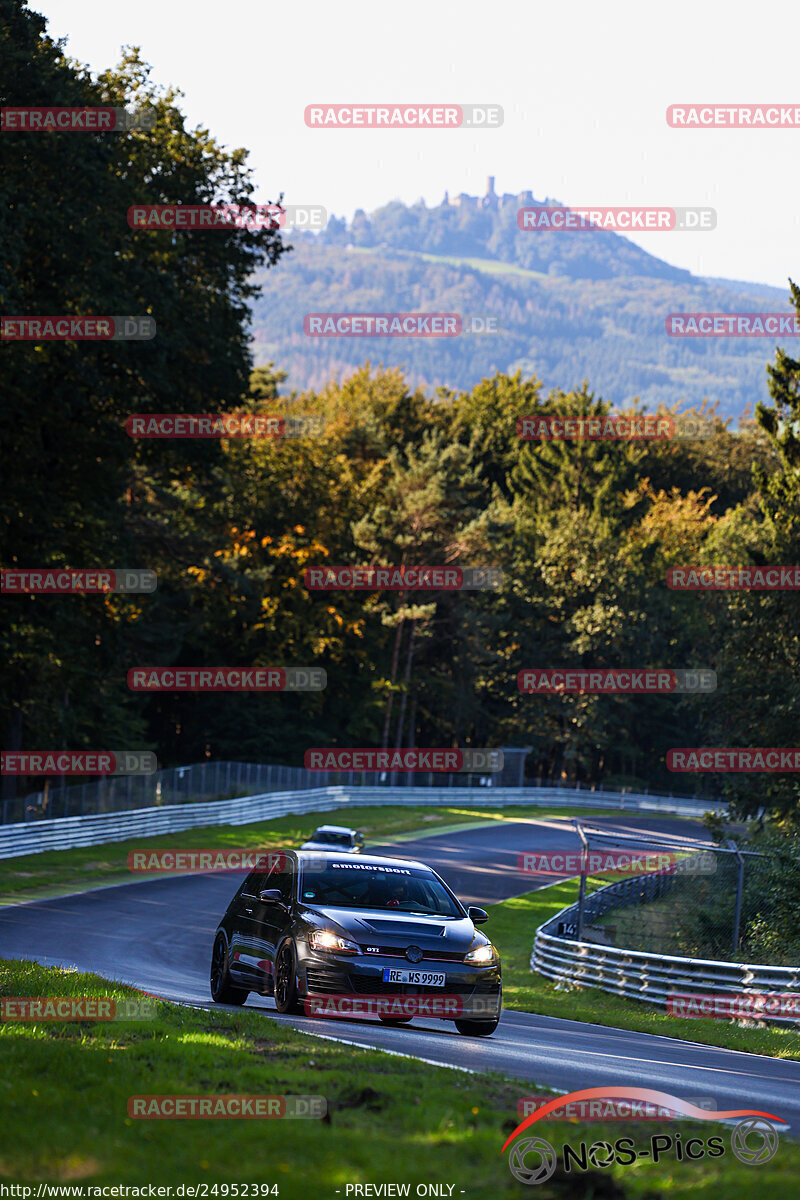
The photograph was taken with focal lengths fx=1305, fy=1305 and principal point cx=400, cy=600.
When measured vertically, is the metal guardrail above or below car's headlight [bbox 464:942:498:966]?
below

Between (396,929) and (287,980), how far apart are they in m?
1.13

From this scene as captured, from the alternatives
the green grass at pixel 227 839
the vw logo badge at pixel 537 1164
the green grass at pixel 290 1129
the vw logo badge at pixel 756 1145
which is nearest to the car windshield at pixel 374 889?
the green grass at pixel 290 1129

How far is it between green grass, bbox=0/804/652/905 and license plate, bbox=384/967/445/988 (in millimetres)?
17466

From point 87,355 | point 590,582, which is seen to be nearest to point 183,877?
point 87,355

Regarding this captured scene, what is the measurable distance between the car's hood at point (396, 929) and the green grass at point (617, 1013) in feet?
14.5

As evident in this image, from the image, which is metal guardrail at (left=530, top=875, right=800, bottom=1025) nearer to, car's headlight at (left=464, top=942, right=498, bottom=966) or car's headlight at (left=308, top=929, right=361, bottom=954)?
Result: car's headlight at (left=464, top=942, right=498, bottom=966)

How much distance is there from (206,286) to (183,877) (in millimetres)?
15847

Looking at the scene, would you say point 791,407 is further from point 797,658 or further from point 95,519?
point 95,519

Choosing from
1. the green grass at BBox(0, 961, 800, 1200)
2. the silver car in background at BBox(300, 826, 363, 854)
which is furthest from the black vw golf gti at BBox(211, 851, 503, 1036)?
the silver car in background at BBox(300, 826, 363, 854)

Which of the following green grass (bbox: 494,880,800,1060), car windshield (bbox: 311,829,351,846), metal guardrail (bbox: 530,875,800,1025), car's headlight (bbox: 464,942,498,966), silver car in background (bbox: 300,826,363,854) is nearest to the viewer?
car's headlight (bbox: 464,942,498,966)

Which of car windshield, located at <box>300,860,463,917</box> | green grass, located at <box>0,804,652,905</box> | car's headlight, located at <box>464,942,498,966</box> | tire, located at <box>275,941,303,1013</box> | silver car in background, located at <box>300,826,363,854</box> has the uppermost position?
car windshield, located at <box>300,860,463,917</box>

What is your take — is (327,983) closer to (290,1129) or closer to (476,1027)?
(476,1027)

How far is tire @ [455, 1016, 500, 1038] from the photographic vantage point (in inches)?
464

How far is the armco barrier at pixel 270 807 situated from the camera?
3459 centimetres
